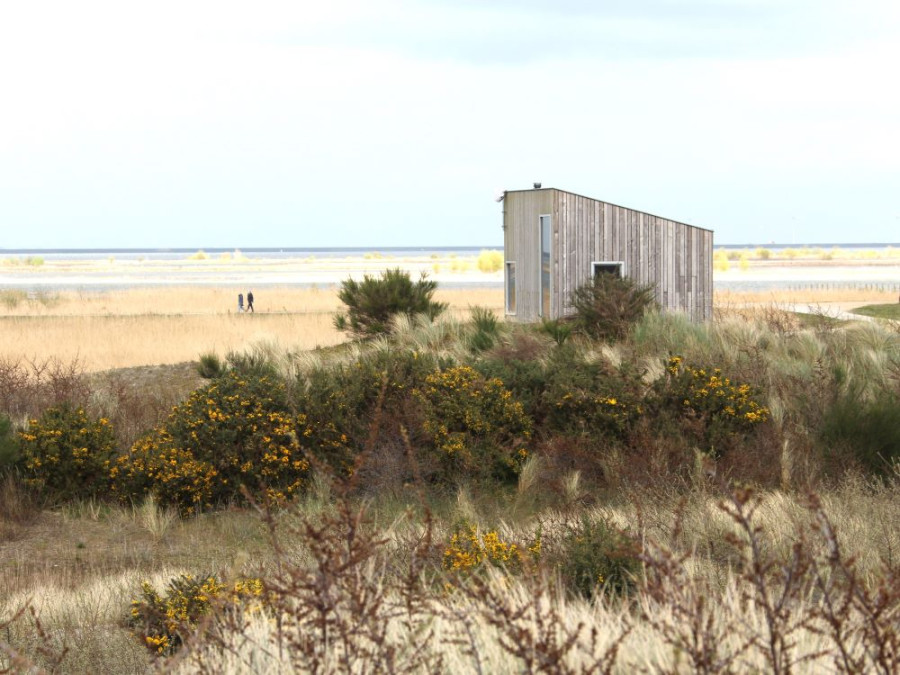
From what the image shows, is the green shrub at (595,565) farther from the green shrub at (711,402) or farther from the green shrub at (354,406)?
the green shrub at (354,406)

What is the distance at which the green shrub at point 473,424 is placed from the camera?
11.7 m

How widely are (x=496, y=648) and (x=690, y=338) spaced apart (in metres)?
12.2

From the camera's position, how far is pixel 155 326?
28281 millimetres

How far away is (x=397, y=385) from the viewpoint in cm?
1290

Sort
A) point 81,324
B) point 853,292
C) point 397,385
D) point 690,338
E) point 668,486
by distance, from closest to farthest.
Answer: point 668,486 → point 397,385 → point 690,338 → point 81,324 → point 853,292

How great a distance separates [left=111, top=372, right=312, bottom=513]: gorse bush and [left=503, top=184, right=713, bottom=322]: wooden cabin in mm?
10211

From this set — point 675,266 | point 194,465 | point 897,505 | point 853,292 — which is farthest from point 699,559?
point 853,292

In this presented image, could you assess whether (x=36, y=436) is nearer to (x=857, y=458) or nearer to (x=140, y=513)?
(x=140, y=513)

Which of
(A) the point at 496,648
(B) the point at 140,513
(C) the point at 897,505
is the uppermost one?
(A) the point at 496,648

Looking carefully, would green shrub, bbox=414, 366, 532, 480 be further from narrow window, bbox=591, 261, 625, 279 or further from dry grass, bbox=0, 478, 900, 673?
narrow window, bbox=591, 261, 625, 279

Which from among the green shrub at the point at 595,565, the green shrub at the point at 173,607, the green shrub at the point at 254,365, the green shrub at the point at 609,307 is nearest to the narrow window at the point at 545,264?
the green shrub at the point at 609,307

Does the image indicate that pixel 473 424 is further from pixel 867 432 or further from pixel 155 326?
pixel 155 326

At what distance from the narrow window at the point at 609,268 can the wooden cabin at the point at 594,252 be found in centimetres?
2

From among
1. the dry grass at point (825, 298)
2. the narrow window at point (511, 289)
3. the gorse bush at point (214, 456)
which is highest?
the narrow window at point (511, 289)
